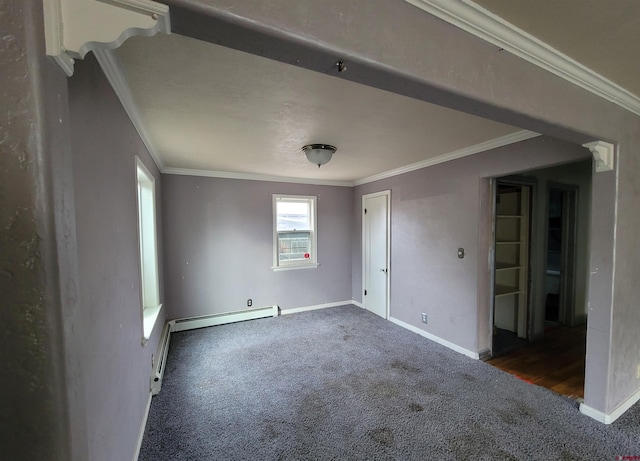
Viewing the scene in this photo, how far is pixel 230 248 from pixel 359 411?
2.88 m

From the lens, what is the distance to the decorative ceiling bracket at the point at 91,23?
1.98ft

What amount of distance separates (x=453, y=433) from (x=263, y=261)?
3.23 m

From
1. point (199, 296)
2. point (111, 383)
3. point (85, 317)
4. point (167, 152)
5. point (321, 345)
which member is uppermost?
point (167, 152)

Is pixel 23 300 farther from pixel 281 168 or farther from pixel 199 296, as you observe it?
pixel 199 296

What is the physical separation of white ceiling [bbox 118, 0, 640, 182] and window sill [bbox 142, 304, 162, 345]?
1.70 meters

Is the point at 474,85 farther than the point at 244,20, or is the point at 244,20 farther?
the point at 474,85

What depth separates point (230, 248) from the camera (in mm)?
4152

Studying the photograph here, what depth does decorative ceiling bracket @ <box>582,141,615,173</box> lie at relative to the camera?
1799 millimetres

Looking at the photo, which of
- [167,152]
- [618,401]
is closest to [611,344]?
[618,401]

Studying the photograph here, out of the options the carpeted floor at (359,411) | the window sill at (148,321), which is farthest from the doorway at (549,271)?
the window sill at (148,321)

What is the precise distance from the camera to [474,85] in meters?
1.13

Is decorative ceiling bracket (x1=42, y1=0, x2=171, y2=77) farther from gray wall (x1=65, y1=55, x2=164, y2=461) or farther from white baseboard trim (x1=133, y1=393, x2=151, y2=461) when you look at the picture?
white baseboard trim (x1=133, y1=393, x2=151, y2=461)

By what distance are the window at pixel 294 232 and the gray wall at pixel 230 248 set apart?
0.10 meters

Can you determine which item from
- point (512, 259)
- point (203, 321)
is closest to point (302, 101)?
point (203, 321)
